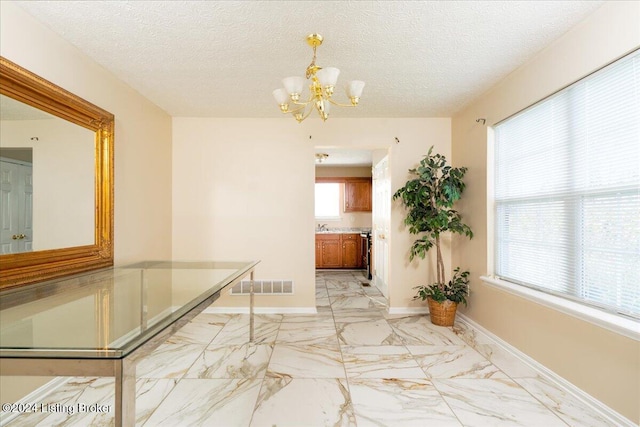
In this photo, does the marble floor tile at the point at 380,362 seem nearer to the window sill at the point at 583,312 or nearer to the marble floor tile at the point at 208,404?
the marble floor tile at the point at 208,404

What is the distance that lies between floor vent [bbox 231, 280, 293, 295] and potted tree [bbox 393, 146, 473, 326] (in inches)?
65.3

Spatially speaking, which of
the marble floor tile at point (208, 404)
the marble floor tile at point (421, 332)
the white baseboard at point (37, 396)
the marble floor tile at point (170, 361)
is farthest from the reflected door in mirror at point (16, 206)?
the marble floor tile at point (421, 332)

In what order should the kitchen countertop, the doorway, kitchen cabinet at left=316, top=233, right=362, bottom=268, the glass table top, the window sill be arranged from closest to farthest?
the glass table top < the window sill < the doorway < kitchen cabinet at left=316, top=233, right=362, bottom=268 < the kitchen countertop

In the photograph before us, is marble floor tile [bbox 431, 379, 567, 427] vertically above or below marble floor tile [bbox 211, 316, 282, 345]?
above

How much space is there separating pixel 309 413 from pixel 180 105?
130 inches

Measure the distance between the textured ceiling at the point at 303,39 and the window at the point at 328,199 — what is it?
4571 mm

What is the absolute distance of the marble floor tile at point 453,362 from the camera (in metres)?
2.19

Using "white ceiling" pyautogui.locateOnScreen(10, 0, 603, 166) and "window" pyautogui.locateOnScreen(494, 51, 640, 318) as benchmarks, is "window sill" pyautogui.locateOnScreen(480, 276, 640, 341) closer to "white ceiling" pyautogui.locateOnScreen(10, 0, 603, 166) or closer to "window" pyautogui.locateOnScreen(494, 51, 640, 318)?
"window" pyautogui.locateOnScreen(494, 51, 640, 318)

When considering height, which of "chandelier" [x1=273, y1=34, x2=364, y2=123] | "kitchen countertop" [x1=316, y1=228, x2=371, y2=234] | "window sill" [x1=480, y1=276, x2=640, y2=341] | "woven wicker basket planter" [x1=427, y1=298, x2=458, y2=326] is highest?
"chandelier" [x1=273, y1=34, x2=364, y2=123]

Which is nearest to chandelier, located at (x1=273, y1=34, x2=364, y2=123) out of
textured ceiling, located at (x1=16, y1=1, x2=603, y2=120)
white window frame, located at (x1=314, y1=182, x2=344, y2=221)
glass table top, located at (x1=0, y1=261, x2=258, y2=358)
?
textured ceiling, located at (x1=16, y1=1, x2=603, y2=120)

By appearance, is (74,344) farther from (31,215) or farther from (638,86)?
(638,86)

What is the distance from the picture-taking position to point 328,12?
1748 mm

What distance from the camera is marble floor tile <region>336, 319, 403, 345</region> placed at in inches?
110

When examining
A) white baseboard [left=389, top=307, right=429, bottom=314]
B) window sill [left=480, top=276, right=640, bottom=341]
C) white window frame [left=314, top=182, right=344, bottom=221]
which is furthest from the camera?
white window frame [left=314, top=182, right=344, bottom=221]
